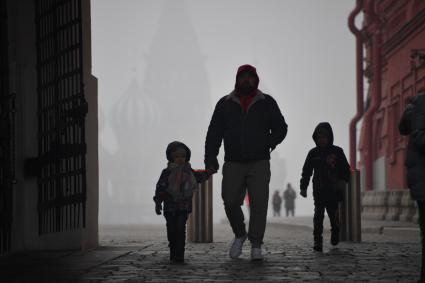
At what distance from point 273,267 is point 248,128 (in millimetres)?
1566

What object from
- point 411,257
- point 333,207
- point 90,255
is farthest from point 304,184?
point 90,255

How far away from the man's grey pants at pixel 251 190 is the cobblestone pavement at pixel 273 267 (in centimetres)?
33

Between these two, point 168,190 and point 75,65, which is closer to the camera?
point 168,190

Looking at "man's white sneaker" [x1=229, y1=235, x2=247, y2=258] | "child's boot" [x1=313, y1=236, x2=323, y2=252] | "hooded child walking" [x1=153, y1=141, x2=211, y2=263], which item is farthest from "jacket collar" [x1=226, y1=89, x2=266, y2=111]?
"child's boot" [x1=313, y1=236, x2=323, y2=252]

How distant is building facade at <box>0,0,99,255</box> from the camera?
9.70 m

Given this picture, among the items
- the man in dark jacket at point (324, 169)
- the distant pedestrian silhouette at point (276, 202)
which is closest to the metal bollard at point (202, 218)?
the man in dark jacket at point (324, 169)

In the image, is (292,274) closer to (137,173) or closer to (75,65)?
(75,65)

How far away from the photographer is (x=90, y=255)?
949 cm

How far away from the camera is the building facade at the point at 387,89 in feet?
78.6

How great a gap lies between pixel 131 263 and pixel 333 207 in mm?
3088

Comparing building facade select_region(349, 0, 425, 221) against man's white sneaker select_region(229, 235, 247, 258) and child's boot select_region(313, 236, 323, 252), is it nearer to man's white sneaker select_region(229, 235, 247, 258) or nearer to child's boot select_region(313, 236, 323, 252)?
child's boot select_region(313, 236, 323, 252)

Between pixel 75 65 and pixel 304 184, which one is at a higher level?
pixel 75 65

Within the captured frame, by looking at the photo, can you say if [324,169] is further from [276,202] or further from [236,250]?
[276,202]

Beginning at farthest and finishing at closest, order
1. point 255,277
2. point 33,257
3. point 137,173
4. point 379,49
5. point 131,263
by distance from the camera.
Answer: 1. point 137,173
2. point 379,49
3. point 33,257
4. point 131,263
5. point 255,277
